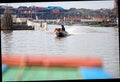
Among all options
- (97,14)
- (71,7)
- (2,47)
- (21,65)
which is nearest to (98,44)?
(97,14)

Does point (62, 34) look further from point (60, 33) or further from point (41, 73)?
point (41, 73)

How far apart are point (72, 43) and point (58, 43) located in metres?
0.21

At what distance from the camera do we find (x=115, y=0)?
10.0 ft

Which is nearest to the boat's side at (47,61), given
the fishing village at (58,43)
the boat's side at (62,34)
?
the fishing village at (58,43)

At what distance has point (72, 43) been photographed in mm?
3189

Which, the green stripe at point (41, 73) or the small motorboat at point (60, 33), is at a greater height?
the small motorboat at point (60, 33)

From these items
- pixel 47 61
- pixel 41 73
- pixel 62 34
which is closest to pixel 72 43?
pixel 62 34

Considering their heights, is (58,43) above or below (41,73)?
above

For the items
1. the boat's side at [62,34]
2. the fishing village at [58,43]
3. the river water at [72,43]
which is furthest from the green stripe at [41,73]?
the boat's side at [62,34]

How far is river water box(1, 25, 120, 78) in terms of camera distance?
3.11m

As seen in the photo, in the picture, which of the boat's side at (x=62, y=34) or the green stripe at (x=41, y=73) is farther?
the boat's side at (x=62, y=34)

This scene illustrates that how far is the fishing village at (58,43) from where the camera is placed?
3061 mm

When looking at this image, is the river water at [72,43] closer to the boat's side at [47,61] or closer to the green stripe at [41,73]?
the boat's side at [47,61]

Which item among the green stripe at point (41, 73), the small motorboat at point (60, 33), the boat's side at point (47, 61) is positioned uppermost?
the small motorboat at point (60, 33)
